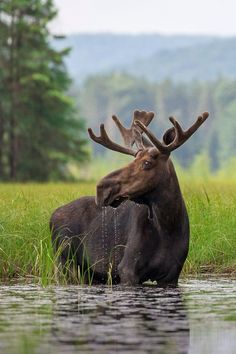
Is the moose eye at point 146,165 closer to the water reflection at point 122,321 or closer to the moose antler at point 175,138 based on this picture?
the moose antler at point 175,138

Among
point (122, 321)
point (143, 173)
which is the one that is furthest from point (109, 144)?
point (122, 321)

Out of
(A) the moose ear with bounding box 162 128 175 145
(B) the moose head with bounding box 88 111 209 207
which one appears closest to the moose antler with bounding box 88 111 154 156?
(B) the moose head with bounding box 88 111 209 207

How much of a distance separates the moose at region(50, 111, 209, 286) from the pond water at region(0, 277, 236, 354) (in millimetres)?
277

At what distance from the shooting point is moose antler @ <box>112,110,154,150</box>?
39.1 ft

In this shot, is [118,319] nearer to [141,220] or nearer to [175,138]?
[141,220]

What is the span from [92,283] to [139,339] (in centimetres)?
425

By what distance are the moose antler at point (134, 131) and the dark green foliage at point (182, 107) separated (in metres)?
134

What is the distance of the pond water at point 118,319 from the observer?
7.59m

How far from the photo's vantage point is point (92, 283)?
1212cm

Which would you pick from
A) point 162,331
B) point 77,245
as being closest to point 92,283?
point 77,245

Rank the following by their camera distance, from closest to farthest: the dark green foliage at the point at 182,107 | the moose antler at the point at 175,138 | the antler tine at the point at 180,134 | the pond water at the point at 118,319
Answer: the pond water at the point at 118,319, the moose antler at the point at 175,138, the antler tine at the point at 180,134, the dark green foliage at the point at 182,107

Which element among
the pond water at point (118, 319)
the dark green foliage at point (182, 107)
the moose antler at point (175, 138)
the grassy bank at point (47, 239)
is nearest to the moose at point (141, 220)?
the moose antler at point (175, 138)

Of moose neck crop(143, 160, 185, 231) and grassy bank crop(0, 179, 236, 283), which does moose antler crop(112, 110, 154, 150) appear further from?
grassy bank crop(0, 179, 236, 283)

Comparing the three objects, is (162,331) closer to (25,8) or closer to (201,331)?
(201,331)
